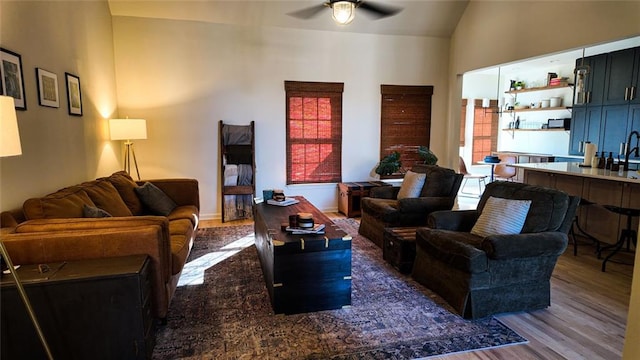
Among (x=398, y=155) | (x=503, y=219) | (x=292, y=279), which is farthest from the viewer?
(x=398, y=155)

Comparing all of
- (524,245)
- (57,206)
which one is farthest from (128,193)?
(524,245)

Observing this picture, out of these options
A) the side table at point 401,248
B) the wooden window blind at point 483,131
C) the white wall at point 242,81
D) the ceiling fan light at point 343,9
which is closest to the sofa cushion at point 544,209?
the side table at point 401,248

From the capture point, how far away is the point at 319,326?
2.63m

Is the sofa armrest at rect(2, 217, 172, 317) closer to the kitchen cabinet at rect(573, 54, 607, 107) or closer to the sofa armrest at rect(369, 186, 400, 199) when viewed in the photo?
the sofa armrest at rect(369, 186, 400, 199)

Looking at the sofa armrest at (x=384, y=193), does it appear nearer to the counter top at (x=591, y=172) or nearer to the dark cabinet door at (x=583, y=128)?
the counter top at (x=591, y=172)

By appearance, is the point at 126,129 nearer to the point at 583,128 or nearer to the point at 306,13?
the point at 306,13

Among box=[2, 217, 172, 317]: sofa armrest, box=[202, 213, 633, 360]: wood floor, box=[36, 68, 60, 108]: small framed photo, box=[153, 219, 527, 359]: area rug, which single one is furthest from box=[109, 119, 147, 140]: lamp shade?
box=[202, 213, 633, 360]: wood floor

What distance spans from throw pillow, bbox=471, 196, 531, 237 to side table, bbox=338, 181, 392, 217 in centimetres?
265

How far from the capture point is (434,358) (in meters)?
2.27

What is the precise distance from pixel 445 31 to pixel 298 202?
4130 mm

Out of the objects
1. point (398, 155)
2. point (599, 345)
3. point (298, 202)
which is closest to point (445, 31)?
point (398, 155)

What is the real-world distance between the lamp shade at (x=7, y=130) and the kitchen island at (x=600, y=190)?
5.00m

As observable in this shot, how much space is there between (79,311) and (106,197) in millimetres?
1726

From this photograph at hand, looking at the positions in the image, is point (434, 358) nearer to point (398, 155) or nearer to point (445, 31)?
point (398, 155)
